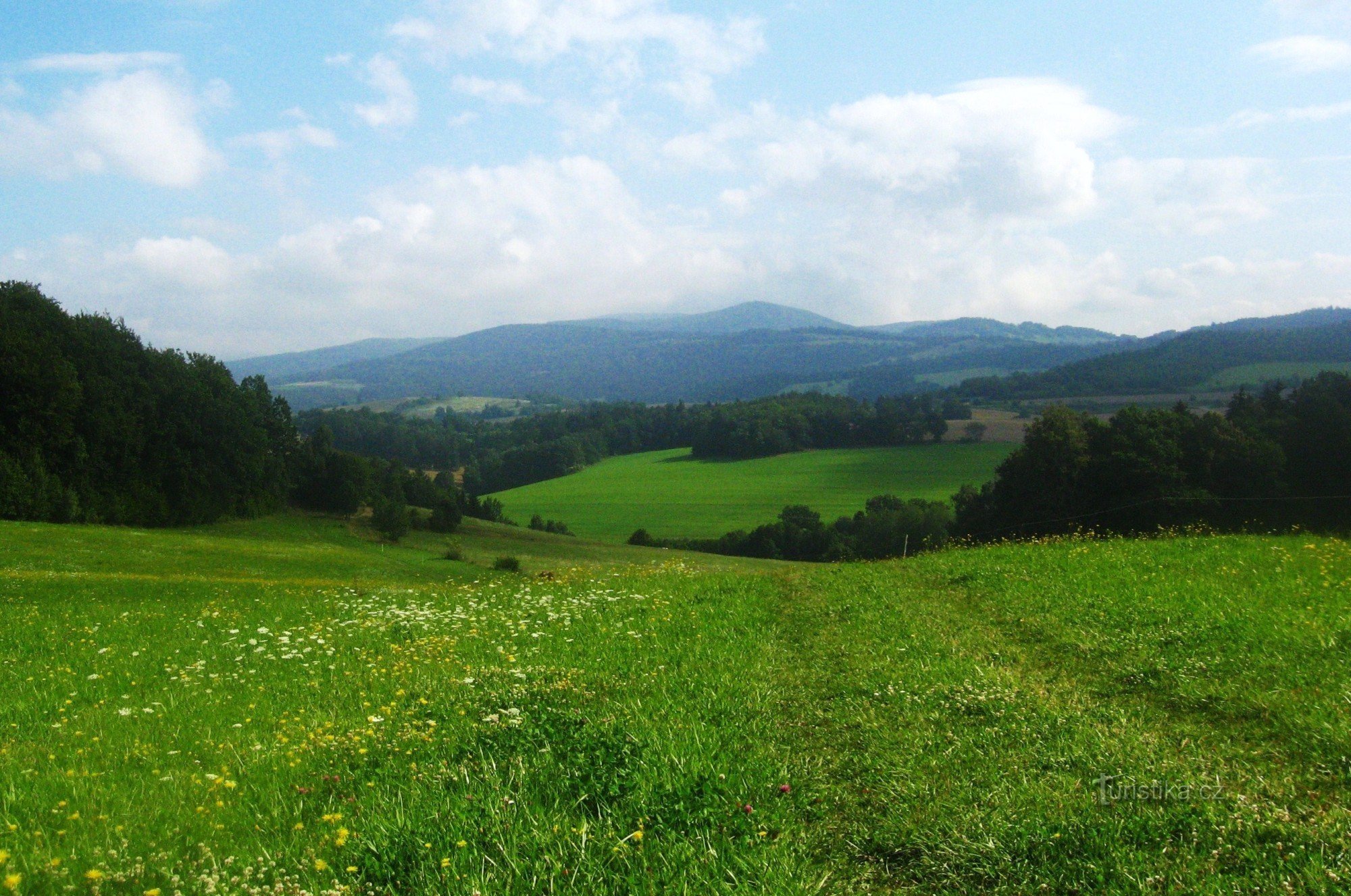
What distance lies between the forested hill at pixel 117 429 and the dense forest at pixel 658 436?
65740 mm

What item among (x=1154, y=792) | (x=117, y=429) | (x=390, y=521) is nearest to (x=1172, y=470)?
(x=1154, y=792)

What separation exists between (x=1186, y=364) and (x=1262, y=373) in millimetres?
32485

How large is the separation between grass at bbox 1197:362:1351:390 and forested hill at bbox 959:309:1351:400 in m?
→ 0.63

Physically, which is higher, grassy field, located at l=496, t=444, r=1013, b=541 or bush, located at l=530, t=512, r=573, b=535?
grassy field, located at l=496, t=444, r=1013, b=541

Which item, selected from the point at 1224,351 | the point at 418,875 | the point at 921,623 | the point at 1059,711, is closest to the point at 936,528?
the point at 921,623

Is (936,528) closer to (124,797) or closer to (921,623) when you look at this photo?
(921,623)

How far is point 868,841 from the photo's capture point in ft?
17.6

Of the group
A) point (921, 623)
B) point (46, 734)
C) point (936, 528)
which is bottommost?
point (936, 528)

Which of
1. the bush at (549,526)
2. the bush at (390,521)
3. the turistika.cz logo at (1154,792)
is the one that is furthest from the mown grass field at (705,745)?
the bush at (549,526)

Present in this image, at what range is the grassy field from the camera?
10269 centimetres

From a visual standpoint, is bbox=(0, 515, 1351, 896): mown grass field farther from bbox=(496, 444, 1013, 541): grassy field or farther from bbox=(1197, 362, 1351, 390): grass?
bbox=(1197, 362, 1351, 390): grass

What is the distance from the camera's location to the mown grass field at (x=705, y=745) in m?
4.75

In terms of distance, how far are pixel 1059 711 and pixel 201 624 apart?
14.1m

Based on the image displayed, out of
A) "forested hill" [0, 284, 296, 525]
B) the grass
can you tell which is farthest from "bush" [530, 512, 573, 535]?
the grass
